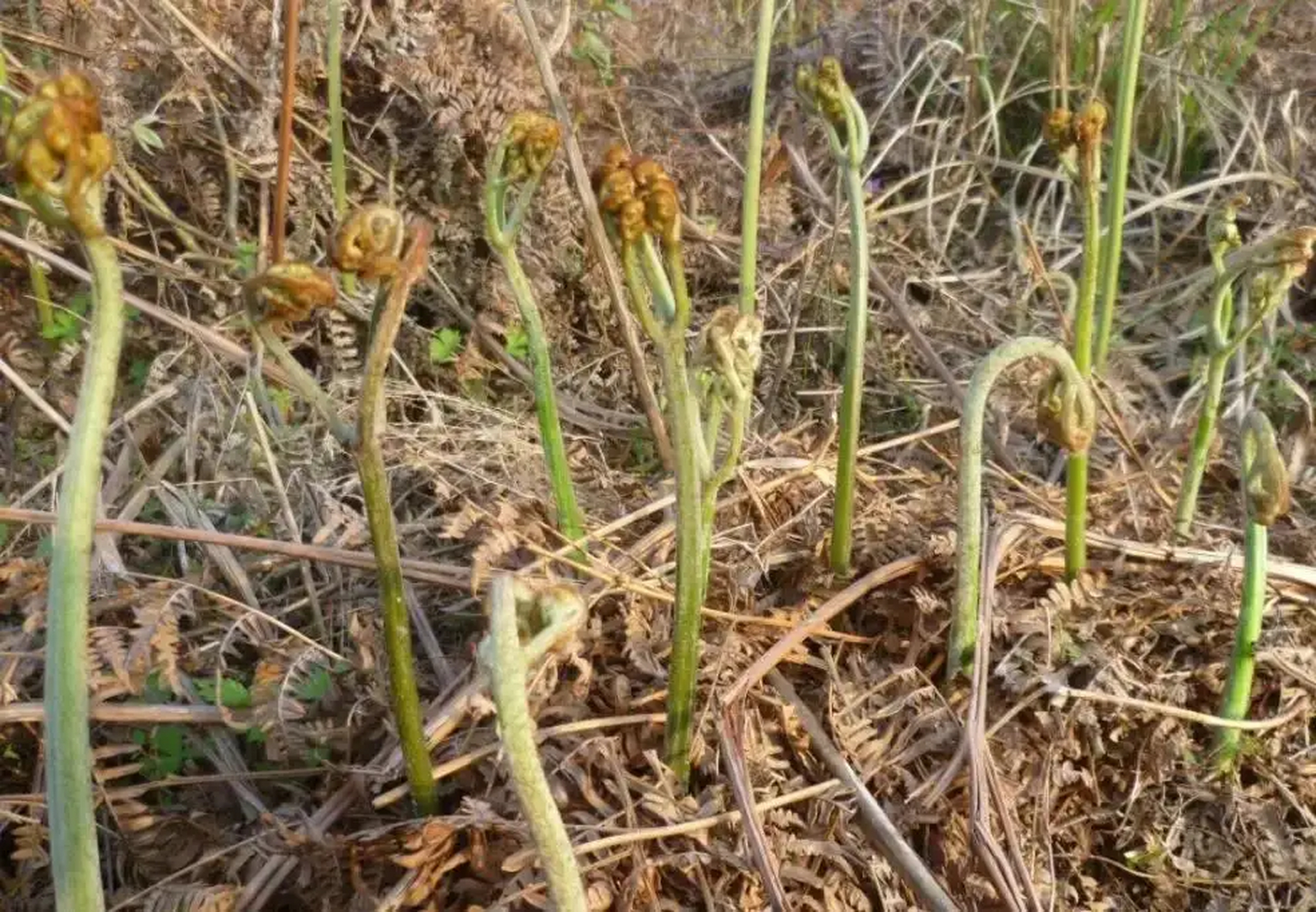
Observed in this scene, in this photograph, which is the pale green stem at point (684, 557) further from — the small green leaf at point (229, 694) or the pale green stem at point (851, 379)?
the small green leaf at point (229, 694)

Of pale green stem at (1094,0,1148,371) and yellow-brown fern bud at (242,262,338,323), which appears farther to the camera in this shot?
pale green stem at (1094,0,1148,371)

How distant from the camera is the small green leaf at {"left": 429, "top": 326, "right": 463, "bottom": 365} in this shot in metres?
2.13

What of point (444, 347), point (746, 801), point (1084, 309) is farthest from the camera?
point (444, 347)

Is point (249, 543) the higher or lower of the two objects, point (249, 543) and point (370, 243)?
the lower

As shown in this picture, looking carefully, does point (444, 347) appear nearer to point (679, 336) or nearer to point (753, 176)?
point (753, 176)

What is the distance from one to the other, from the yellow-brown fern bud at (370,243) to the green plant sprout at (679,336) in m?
0.20

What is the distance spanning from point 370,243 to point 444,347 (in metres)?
1.28

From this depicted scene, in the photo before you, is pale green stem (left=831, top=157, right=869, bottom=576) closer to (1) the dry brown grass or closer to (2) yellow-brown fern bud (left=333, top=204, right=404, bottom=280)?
(1) the dry brown grass

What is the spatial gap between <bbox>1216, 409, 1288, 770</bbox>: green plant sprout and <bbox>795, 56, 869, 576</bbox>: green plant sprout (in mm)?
462

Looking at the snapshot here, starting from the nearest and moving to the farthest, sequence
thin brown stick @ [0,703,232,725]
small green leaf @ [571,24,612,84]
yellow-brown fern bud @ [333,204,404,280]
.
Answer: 1. yellow-brown fern bud @ [333,204,404,280]
2. thin brown stick @ [0,703,232,725]
3. small green leaf @ [571,24,612,84]

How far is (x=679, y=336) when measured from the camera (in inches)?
40.2

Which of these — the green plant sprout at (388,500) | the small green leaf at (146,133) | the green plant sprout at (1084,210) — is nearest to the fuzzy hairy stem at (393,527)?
the green plant sprout at (388,500)

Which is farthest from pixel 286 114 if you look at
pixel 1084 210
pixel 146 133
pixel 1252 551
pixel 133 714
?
pixel 1252 551

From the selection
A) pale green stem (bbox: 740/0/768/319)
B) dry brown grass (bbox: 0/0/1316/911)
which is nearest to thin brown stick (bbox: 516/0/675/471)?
dry brown grass (bbox: 0/0/1316/911)
